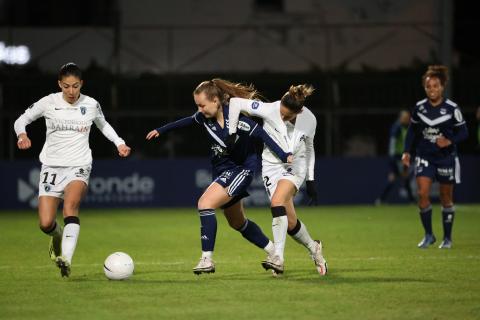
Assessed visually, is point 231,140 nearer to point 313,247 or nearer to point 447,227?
point 313,247

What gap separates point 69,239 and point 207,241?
1.35 metres

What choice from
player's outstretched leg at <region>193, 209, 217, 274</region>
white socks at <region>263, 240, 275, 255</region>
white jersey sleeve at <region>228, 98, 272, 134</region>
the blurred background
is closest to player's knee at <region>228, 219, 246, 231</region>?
white socks at <region>263, 240, 275, 255</region>

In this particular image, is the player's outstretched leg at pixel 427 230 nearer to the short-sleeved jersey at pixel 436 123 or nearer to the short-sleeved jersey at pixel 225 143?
the short-sleeved jersey at pixel 436 123

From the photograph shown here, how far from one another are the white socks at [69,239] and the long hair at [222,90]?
5.87 ft

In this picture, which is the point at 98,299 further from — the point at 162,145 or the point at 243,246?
the point at 162,145

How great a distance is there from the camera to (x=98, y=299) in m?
8.68

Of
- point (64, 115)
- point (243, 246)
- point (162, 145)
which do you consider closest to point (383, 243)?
point (243, 246)

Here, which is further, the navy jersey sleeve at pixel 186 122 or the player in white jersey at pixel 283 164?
the navy jersey sleeve at pixel 186 122

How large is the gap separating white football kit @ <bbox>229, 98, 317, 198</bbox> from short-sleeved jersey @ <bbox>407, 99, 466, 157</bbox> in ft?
10.8

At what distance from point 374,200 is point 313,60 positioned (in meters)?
4.48

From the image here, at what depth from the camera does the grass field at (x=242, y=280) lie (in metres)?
8.03

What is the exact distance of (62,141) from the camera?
10.3 metres

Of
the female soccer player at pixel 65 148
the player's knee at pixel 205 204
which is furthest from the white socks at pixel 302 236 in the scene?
the female soccer player at pixel 65 148

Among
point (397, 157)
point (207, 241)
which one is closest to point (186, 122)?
point (207, 241)
